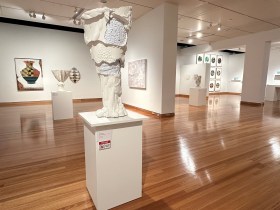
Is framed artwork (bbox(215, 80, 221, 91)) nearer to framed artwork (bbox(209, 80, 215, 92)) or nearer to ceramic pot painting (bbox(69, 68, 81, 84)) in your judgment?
framed artwork (bbox(209, 80, 215, 92))

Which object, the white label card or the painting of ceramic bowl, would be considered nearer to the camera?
the white label card

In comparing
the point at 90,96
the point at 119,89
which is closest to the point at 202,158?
the point at 119,89

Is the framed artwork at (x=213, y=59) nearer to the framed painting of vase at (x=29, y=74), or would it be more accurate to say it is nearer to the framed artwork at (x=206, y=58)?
the framed artwork at (x=206, y=58)

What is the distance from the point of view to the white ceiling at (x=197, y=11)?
4.90m

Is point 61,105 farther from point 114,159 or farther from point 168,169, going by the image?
point 114,159

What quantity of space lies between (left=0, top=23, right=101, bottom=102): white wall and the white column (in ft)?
24.1

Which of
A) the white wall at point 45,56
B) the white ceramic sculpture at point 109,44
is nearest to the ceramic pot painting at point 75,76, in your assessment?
the white wall at point 45,56

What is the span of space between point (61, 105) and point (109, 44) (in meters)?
4.04

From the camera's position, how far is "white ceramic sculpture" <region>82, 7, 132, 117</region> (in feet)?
4.66

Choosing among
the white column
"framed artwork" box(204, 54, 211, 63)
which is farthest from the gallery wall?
the white column

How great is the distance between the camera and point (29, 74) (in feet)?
25.0

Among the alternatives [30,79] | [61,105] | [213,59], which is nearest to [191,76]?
[213,59]

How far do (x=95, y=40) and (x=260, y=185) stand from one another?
2217mm

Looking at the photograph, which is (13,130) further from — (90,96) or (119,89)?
(90,96)
